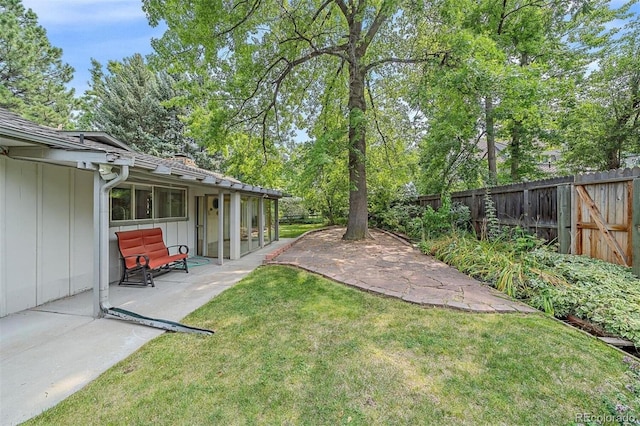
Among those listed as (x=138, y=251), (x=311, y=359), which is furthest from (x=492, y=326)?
(x=138, y=251)

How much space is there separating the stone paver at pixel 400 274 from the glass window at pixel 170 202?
10.4 ft

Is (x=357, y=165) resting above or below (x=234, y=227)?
above

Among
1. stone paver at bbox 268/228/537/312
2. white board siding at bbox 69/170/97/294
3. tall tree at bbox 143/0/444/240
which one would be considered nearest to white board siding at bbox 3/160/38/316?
white board siding at bbox 69/170/97/294

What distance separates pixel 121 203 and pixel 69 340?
133 inches

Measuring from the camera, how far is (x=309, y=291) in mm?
4918

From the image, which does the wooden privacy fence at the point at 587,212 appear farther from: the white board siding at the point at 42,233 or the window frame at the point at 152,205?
Answer: the white board siding at the point at 42,233

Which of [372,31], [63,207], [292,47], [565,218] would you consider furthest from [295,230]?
[565,218]

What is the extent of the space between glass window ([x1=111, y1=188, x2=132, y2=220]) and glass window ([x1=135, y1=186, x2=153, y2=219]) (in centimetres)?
26

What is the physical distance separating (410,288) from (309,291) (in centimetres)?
173

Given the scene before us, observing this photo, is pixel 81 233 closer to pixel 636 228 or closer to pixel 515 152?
pixel 636 228

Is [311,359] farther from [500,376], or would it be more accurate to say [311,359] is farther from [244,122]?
[244,122]

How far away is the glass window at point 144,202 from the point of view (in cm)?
650

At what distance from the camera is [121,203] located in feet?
19.8

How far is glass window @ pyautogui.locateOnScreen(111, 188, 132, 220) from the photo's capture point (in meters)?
5.84
